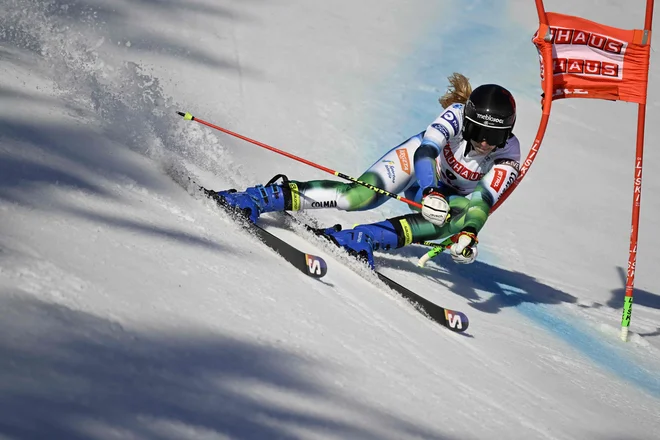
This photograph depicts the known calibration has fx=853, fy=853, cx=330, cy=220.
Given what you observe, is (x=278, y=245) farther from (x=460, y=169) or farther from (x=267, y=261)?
(x=460, y=169)

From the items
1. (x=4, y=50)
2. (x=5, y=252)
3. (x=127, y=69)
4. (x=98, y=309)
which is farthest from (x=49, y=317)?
(x=127, y=69)

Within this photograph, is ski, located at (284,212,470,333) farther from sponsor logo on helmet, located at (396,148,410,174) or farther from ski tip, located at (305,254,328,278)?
sponsor logo on helmet, located at (396,148,410,174)

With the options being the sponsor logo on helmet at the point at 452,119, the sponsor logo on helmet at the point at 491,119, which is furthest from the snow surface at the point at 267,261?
the sponsor logo on helmet at the point at 491,119

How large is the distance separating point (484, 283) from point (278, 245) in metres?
2.28

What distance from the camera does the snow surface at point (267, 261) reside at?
237cm

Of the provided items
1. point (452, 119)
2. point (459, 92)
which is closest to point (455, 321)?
point (452, 119)

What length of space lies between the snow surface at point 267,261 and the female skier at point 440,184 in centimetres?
24

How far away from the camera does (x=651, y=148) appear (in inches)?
404

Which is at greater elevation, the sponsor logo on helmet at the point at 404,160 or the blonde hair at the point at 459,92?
the blonde hair at the point at 459,92

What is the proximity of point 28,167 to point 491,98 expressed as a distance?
2.70 m

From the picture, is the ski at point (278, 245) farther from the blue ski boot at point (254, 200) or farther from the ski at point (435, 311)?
the ski at point (435, 311)

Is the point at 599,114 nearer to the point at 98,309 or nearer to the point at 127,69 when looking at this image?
the point at 127,69

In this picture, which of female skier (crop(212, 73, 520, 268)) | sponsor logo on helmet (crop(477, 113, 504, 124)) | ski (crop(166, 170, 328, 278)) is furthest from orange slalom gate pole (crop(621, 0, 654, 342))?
ski (crop(166, 170, 328, 278))

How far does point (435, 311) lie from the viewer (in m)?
4.50
